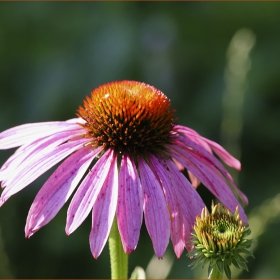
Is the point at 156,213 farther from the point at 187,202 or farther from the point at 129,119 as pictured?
the point at 129,119

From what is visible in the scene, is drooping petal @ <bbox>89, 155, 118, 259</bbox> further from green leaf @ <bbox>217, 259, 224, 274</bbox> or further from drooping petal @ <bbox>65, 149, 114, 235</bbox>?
green leaf @ <bbox>217, 259, 224, 274</bbox>

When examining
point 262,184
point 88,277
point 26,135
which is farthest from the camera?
point 262,184

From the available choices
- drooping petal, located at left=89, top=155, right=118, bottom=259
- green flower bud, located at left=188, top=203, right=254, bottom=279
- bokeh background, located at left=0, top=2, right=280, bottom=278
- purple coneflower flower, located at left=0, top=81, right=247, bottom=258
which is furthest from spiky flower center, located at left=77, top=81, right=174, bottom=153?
bokeh background, located at left=0, top=2, right=280, bottom=278

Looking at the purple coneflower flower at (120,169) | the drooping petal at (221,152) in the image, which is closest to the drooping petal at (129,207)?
the purple coneflower flower at (120,169)

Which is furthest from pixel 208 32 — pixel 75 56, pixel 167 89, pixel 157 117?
pixel 157 117

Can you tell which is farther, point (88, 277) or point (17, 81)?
point (17, 81)

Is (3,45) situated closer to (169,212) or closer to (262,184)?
(262,184)
